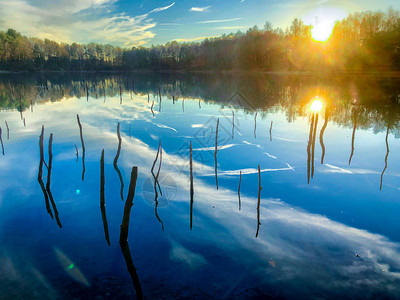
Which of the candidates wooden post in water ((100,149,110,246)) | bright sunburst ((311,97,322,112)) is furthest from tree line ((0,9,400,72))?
wooden post in water ((100,149,110,246))

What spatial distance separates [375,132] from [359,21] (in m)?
84.7

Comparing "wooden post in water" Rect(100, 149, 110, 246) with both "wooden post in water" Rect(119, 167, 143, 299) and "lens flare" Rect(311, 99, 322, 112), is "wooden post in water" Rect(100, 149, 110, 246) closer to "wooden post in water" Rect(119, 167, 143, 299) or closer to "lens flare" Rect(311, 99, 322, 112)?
"wooden post in water" Rect(119, 167, 143, 299)

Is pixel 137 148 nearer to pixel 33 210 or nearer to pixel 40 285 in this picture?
pixel 33 210

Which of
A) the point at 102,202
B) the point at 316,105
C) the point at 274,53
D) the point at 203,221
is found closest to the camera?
the point at 102,202

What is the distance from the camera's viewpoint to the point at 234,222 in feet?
24.2

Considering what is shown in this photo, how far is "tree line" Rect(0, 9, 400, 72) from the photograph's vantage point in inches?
2362

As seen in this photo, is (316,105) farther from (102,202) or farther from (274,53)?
(274,53)

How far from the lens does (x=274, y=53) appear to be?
86312mm

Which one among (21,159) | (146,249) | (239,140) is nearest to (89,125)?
(21,159)

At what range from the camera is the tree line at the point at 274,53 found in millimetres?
60000

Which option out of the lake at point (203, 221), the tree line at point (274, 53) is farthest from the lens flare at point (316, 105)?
the tree line at point (274, 53)

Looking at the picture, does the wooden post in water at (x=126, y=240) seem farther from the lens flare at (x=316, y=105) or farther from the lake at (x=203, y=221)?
the lens flare at (x=316, y=105)

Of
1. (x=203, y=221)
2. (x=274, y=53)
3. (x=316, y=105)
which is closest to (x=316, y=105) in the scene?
(x=316, y=105)

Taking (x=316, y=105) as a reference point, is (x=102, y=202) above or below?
below
